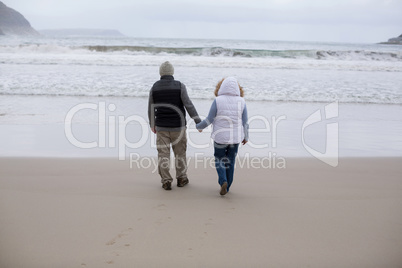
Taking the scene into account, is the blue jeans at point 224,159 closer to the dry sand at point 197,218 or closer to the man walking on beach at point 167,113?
the dry sand at point 197,218

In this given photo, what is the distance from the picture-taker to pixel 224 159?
529cm

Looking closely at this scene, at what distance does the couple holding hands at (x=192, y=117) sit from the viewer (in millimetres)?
5156

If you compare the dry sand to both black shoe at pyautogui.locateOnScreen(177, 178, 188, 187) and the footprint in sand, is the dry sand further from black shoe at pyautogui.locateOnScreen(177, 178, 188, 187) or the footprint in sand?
black shoe at pyautogui.locateOnScreen(177, 178, 188, 187)

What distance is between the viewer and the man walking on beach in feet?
17.8

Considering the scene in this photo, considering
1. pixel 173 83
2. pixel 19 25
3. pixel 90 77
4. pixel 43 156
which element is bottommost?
pixel 43 156

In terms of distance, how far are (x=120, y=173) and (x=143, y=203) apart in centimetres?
141

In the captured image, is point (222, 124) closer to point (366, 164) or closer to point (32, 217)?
point (32, 217)

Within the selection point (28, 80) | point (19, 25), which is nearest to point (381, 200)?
point (28, 80)

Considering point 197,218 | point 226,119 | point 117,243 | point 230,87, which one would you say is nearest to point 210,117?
point 226,119

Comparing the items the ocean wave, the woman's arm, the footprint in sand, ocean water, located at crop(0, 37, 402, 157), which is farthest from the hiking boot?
the ocean wave

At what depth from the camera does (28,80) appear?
56.5 feet

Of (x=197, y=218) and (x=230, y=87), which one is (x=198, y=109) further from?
Answer: (x=197, y=218)

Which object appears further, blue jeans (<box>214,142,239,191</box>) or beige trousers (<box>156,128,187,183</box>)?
beige trousers (<box>156,128,187,183</box>)

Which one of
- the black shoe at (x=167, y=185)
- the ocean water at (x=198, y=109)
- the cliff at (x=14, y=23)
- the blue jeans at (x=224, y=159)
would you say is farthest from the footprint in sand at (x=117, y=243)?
the cliff at (x=14, y=23)
